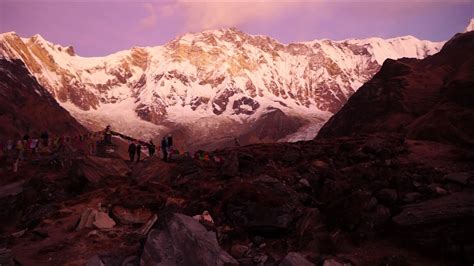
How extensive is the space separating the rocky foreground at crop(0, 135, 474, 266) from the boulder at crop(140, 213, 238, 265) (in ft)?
0.09

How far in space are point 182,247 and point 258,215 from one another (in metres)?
3.28

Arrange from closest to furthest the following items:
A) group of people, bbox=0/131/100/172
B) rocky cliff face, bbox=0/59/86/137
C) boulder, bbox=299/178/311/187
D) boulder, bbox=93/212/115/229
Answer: boulder, bbox=93/212/115/229 < boulder, bbox=299/178/311/187 < group of people, bbox=0/131/100/172 < rocky cliff face, bbox=0/59/86/137

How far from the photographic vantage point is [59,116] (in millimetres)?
129500

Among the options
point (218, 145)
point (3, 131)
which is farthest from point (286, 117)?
point (3, 131)

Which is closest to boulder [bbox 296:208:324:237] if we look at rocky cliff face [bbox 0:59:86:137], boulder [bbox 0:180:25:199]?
boulder [bbox 0:180:25:199]

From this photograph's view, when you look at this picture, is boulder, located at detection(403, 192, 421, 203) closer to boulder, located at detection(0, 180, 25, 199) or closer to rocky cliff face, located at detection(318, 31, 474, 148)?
boulder, located at detection(0, 180, 25, 199)

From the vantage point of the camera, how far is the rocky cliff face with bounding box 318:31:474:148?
50.2 m

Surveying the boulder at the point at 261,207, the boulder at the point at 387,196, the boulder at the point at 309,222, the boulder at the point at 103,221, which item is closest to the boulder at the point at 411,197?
the boulder at the point at 387,196

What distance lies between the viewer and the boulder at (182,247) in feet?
34.7

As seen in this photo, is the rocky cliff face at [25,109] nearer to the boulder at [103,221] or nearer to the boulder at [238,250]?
the boulder at [103,221]

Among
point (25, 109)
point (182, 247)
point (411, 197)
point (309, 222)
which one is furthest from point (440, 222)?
point (25, 109)

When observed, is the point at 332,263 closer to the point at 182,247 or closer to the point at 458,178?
the point at 182,247

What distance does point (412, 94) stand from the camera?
64625 mm

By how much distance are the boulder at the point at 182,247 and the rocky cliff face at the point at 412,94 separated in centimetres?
3658
